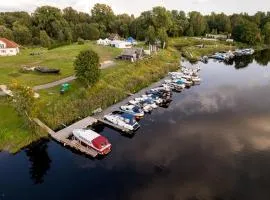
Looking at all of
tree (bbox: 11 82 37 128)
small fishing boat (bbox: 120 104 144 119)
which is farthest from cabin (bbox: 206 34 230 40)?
tree (bbox: 11 82 37 128)

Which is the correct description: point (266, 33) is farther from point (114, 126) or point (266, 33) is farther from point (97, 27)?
point (114, 126)

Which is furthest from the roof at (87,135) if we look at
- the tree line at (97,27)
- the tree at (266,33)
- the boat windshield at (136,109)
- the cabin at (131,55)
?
the tree at (266,33)

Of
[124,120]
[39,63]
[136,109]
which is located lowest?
[124,120]

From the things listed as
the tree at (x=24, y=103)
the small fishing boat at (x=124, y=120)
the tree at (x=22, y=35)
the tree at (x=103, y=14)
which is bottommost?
the small fishing boat at (x=124, y=120)

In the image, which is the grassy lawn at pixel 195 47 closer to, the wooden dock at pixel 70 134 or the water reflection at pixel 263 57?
the water reflection at pixel 263 57

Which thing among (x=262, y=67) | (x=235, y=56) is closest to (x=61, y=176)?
(x=262, y=67)

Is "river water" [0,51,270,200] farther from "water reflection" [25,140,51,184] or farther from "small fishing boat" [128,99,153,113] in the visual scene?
"small fishing boat" [128,99,153,113]

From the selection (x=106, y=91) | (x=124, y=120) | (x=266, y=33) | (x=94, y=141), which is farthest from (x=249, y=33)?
(x=94, y=141)
